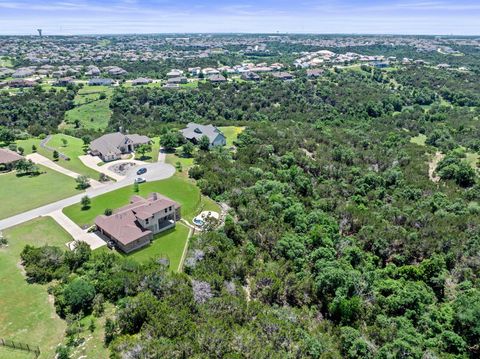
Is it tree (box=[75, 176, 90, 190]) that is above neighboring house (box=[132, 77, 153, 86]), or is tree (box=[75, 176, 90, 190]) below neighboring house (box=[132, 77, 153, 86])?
below

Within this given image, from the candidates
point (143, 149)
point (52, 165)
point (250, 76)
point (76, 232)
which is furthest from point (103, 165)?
point (250, 76)

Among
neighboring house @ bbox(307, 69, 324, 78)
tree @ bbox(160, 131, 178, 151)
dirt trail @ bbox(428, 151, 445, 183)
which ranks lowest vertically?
dirt trail @ bbox(428, 151, 445, 183)

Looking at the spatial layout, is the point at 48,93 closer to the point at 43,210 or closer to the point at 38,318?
the point at 43,210

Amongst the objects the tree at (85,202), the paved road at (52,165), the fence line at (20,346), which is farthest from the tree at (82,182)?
the fence line at (20,346)

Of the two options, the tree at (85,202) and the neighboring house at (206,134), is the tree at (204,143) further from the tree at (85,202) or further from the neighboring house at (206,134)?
the tree at (85,202)

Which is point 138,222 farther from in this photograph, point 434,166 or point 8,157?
point 434,166

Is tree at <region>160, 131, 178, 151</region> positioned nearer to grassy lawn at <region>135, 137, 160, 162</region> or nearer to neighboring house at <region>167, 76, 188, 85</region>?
grassy lawn at <region>135, 137, 160, 162</region>

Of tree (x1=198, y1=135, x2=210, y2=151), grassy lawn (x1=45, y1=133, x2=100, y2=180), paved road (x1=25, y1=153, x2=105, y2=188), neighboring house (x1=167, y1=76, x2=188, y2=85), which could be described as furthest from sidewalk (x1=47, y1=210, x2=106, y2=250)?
neighboring house (x1=167, y1=76, x2=188, y2=85)
